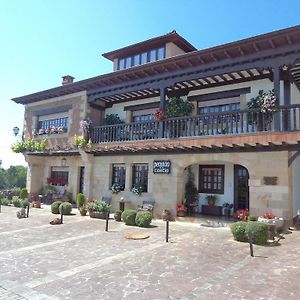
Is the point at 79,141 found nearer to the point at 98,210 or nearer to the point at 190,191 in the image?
the point at 98,210

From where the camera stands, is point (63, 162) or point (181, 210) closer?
point (181, 210)

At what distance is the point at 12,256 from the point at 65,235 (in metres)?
2.85

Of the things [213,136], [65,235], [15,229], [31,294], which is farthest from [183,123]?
[31,294]

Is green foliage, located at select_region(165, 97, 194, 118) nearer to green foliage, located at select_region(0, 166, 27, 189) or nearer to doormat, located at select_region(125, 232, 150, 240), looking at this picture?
doormat, located at select_region(125, 232, 150, 240)

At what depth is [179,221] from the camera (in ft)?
44.2

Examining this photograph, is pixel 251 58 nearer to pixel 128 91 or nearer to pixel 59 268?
pixel 128 91

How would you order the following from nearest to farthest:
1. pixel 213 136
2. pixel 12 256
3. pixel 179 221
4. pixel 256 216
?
pixel 12 256 → pixel 256 216 → pixel 213 136 → pixel 179 221

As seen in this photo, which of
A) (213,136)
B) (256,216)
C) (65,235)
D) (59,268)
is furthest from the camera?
(213,136)

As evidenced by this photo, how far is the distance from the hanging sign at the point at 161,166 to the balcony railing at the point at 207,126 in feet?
3.78

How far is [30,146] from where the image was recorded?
19.9 meters

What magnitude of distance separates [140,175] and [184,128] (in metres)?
3.50

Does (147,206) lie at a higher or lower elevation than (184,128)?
lower

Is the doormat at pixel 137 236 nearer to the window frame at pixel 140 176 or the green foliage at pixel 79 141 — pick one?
the window frame at pixel 140 176

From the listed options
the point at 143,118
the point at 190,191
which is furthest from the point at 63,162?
the point at 190,191
